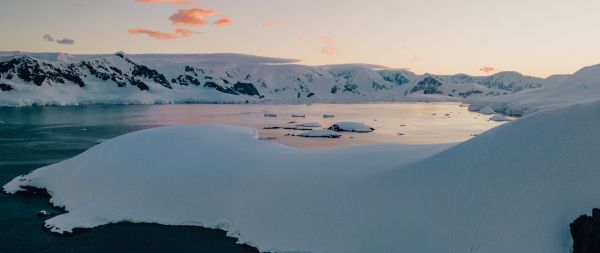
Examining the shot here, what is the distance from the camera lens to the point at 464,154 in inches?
911

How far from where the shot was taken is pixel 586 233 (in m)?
15.8

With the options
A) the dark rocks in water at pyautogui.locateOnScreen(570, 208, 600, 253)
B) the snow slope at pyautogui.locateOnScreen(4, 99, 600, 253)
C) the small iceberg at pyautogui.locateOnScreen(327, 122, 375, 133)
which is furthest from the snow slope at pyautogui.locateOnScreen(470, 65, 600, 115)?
the dark rocks in water at pyautogui.locateOnScreen(570, 208, 600, 253)

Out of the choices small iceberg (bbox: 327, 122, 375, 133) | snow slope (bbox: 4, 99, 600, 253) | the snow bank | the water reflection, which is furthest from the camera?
small iceberg (bbox: 327, 122, 375, 133)

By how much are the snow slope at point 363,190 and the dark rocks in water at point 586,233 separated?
0.52m

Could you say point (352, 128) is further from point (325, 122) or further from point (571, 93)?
point (571, 93)

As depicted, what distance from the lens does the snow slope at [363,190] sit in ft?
61.2

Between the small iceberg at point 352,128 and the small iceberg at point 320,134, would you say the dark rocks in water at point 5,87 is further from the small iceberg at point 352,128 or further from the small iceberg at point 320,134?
the small iceberg at point 320,134

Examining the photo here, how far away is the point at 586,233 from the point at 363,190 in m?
10.9

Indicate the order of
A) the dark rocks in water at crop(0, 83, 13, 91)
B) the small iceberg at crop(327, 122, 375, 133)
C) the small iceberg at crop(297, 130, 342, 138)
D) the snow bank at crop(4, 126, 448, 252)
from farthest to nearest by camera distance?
the dark rocks in water at crop(0, 83, 13, 91) < the small iceberg at crop(327, 122, 375, 133) < the small iceberg at crop(297, 130, 342, 138) < the snow bank at crop(4, 126, 448, 252)

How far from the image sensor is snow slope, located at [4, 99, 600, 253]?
1864 cm

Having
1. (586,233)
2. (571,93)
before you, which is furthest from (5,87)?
(586,233)

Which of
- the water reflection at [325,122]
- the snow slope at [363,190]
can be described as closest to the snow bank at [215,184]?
the snow slope at [363,190]

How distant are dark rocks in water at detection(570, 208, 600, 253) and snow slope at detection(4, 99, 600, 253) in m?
0.52

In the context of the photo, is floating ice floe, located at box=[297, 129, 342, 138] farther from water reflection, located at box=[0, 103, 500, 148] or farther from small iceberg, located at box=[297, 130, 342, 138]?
water reflection, located at box=[0, 103, 500, 148]
